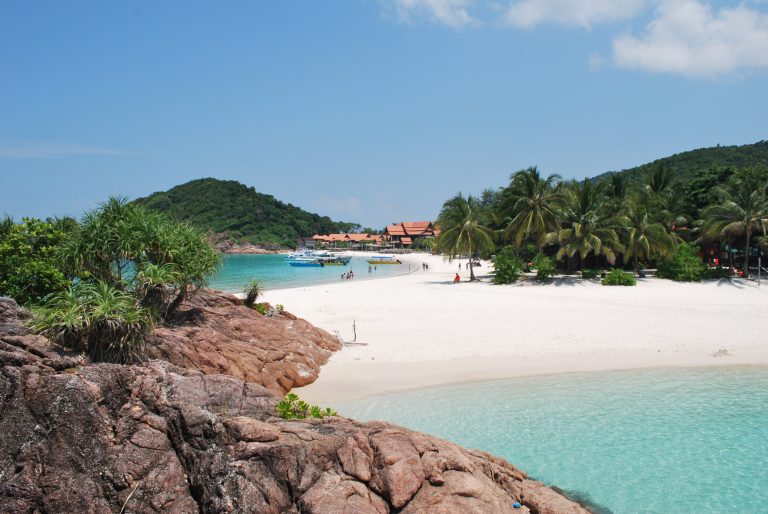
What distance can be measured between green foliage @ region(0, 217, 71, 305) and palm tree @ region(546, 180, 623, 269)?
97.5ft

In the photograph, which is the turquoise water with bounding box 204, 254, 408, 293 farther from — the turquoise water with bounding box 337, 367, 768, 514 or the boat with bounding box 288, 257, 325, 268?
the turquoise water with bounding box 337, 367, 768, 514

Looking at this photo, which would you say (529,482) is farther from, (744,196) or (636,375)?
(744,196)

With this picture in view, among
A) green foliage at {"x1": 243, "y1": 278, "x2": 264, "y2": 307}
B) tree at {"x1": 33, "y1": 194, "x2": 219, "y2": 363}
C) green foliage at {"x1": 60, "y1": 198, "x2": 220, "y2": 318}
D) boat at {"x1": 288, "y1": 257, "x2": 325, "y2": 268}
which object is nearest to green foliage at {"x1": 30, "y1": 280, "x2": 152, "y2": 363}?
tree at {"x1": 33, "y1": 194, "x2": 219, "y2": 363}

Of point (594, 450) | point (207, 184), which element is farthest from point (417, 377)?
point (207, 184)

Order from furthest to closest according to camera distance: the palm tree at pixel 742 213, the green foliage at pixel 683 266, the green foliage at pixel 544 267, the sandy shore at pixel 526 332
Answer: the green foliage at pixel 544 267 → the palm tree at pixel 742 213 → the green foliage at pixel 683 266 → the sandy shore at pixel 526 332

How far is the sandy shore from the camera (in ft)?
46.9

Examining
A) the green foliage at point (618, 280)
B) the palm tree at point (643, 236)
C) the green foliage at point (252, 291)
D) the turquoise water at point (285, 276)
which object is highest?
the palm tree at point (643, 236)

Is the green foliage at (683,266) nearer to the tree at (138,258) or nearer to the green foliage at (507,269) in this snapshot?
the green foliage at (507,269)

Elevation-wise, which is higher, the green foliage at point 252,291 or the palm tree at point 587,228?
the palm tree at point 587,228

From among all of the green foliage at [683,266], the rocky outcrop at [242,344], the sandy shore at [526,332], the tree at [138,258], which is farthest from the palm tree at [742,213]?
the tree at [138,258]

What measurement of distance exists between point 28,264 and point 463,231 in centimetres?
2886

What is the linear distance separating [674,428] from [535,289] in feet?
68.5

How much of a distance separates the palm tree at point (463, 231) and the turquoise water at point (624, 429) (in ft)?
74.4

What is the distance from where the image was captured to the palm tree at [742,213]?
3192 cm
